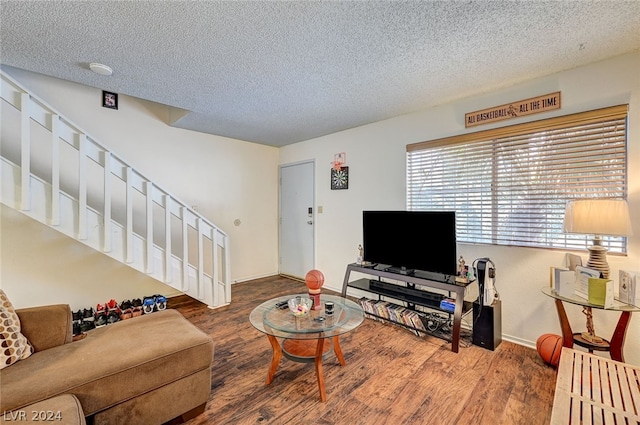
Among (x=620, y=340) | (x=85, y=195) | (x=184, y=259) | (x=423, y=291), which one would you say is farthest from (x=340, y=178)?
(x=620, y=340)

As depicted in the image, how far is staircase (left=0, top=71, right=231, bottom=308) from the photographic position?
217 cm

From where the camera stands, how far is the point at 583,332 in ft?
6.72

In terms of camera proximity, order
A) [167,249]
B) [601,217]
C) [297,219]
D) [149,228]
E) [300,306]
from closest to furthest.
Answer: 1. [601,217]
2. [300,306]
3. [149,228]
4. [167,249]
5. [297,219]

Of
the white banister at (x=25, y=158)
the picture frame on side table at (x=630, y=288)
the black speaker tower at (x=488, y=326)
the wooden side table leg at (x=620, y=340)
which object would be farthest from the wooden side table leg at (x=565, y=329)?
the white banister at (x=25, y=158)

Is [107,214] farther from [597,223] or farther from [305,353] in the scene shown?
[597,223]

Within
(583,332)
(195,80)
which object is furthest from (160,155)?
(583,332)

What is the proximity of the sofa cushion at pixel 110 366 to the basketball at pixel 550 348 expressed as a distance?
2.48 m

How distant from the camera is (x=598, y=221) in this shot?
5.58 ft

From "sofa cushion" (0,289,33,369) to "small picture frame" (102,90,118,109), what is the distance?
2595 millimetres

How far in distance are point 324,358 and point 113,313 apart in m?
2.38

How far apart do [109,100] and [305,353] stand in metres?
3.63

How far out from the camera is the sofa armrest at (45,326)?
145 cm

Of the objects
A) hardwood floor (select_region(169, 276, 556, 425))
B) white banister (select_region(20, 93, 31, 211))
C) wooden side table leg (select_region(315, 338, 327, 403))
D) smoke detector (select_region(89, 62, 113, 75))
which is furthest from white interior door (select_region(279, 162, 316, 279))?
white banister (select_region(20, 93, 31, 211))

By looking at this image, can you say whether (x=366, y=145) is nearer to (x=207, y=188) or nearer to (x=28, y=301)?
(x=207, y=188)
